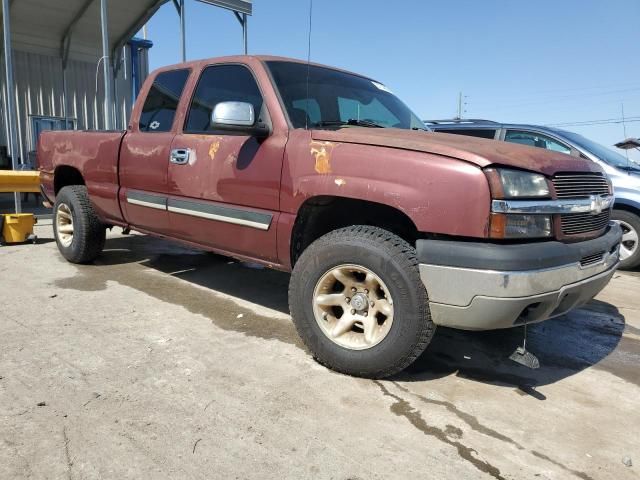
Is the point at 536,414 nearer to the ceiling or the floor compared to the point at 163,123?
nearer to the floor

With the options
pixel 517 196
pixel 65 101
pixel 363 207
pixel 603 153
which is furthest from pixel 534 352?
pixel 65 101

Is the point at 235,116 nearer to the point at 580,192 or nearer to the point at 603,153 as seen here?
the point at 580,192

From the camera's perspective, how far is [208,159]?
358 cm

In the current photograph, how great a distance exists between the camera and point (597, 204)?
2.89 metres

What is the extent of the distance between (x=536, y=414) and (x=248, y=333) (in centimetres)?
189

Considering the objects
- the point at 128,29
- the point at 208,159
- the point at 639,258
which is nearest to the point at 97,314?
the point at 208,159

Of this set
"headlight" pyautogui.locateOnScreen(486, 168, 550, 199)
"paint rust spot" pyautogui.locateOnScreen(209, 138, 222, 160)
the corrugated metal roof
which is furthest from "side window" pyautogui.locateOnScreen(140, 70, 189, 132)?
the corrugated metal roof

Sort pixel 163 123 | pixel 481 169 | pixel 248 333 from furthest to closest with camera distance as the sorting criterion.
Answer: pixel 163 123 → pixel 248 333 → pixel 481 169

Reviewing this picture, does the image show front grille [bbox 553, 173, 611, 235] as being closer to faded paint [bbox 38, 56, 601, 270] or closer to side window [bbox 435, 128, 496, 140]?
faded paint [bbox 38, 56, 601, 270]

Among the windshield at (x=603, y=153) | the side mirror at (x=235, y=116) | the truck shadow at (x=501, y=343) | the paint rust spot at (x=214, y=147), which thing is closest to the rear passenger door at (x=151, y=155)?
the paint rust spot at (x=214, y=147)

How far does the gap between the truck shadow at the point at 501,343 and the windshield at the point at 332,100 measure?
1.54 m

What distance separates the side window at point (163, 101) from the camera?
4.10 m

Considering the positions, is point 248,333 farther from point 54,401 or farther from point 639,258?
point 639,258

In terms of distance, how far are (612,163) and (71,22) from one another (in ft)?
42.6
